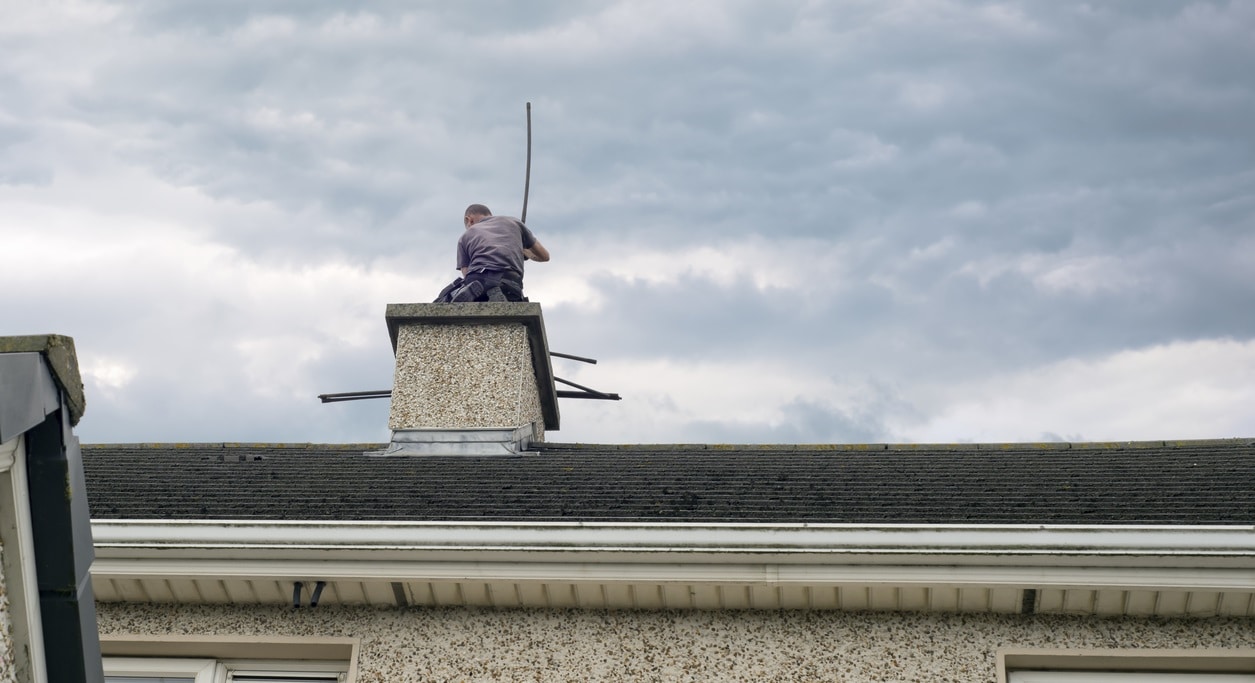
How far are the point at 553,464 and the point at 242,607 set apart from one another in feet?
8.23

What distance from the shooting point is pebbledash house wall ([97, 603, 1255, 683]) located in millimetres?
5242

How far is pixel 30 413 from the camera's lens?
9.92 ft

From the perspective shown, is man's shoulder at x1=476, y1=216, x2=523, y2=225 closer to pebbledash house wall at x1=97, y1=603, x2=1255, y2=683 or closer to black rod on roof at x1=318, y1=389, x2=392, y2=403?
black rod on roof at x1=318, y1=389, x2=392, y2=403

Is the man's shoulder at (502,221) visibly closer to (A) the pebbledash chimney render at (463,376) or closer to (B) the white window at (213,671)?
(A) the pebbledash chimney render at (463,376)

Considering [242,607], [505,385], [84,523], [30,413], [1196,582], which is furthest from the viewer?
[505,385]

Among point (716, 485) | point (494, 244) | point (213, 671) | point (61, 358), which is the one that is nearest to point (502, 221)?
point (494, 244)

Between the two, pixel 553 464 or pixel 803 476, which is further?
pixel 553 464

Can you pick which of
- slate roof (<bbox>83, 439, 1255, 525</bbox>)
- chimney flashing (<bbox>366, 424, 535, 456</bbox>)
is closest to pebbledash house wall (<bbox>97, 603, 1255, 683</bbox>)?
slate roof (<bbox>83, 439, 1255, 525</bbox>)

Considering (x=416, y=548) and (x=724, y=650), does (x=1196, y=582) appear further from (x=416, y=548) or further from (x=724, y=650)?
(x=416, y=548)

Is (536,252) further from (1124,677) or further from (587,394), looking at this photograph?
(1124,677)

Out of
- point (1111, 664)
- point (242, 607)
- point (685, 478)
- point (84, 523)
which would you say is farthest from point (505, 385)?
point (84, 523)

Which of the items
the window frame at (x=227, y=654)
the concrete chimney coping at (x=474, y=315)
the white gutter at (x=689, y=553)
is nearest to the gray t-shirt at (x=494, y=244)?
the concrete chimney coping at (x=474, y=315)

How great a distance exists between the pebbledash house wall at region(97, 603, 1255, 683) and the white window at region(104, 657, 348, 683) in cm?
14

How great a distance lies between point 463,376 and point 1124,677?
5032 millimetres
